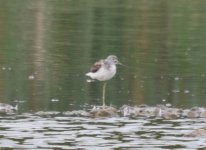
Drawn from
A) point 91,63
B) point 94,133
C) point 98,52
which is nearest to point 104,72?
point 94,133

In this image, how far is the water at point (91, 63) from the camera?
1675 cm

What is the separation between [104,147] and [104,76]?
6.16 m

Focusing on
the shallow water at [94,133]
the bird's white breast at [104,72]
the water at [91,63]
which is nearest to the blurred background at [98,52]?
the water at [91,63]

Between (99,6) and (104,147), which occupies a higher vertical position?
(99,6)

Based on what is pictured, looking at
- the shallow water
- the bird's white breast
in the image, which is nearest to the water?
the shallow water

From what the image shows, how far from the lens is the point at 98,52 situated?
106 ft

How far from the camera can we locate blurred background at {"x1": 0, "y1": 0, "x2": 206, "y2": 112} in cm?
2238

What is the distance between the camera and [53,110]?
64.7 ft

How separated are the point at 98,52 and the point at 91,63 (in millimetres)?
3484

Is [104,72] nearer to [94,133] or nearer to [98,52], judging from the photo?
[94,133]

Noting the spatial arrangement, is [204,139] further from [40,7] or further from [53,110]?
[40,7]

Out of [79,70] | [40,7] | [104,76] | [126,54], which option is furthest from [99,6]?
[104,76]

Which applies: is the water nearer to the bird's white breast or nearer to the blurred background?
the blurred background

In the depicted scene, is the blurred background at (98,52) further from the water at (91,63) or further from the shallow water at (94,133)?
the shallow water at (94,133)
